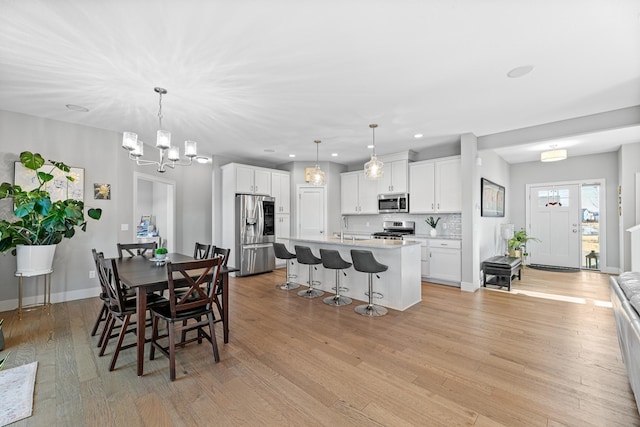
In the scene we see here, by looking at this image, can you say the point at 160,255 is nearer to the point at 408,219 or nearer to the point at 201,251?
the point at 201,251

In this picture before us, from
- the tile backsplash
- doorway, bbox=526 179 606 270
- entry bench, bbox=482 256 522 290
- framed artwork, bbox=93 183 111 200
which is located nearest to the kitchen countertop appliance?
the tile backsplash

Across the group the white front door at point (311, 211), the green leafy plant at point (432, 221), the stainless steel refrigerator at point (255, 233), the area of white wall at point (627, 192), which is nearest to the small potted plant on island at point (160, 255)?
the stainless steel refrigerator at point (255, 233)

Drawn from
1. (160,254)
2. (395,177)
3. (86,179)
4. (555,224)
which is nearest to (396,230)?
(395,177)

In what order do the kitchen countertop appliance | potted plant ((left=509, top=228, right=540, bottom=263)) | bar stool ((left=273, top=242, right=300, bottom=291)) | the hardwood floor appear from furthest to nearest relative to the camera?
potted plant ((left=509, top=228, right=540, bottom=263))
the kitchen countertop appliance
bar stool ((left=273, top=242, right=300, bottom=291))
the hardwood floor

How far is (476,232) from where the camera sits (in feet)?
16.4

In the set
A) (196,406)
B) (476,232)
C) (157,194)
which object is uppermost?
(157,194)

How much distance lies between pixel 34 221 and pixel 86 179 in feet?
3.32

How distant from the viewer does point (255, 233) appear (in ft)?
20.4

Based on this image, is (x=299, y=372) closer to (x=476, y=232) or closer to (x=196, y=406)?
(x=196, y=406)

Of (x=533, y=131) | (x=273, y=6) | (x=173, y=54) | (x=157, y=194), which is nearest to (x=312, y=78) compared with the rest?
(x=273, y=6)

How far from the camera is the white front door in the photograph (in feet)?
23.1

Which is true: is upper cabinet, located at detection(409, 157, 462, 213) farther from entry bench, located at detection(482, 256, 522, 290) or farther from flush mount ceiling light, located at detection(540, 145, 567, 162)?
flush mount ceiling light, located at detection(540, 145, 567, 162)

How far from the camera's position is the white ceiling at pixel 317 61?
2.01 m

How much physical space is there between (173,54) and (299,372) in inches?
116
